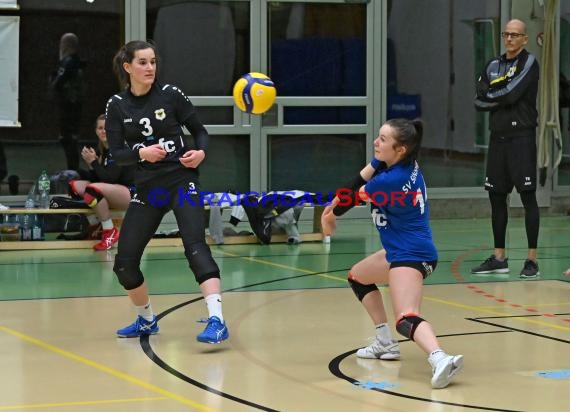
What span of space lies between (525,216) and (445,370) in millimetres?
5011

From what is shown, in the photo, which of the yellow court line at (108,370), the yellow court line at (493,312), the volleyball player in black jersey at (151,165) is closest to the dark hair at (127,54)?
the volleyball player in black jersey at (151,165)

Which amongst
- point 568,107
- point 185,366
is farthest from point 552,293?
point 568,107

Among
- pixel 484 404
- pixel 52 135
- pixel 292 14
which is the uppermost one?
pixel 292 14

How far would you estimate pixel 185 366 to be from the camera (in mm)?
6277

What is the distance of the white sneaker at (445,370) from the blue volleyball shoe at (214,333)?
157cm

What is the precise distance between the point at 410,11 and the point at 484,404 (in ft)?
→ 35.9

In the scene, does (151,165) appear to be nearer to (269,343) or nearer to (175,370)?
(269,343)

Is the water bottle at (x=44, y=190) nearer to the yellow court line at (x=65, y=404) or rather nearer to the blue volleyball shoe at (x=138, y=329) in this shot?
the blue volleyball shoe at (x=138, y=329)

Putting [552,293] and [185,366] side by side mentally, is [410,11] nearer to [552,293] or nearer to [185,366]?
[552,293]

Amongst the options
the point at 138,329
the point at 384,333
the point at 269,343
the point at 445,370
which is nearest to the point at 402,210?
the point at 384,333

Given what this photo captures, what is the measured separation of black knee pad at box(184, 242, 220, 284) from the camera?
6949mm

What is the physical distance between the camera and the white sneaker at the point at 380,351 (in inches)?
254

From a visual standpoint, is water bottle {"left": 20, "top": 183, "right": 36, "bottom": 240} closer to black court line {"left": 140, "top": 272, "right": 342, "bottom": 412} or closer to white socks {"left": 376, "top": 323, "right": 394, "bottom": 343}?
black court line {"left": 140, "top": 272, "right": 342, "bottom": 412}

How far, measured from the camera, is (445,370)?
566 cm
